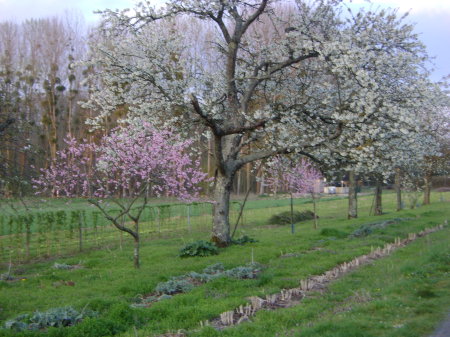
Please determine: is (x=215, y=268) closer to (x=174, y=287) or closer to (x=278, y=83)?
(x=174, y=287)

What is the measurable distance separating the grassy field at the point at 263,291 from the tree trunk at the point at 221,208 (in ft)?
1.93

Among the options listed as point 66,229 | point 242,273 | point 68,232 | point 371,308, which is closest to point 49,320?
point 242,273

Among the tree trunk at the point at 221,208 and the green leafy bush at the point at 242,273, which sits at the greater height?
the tree trunk at the point at 221,208

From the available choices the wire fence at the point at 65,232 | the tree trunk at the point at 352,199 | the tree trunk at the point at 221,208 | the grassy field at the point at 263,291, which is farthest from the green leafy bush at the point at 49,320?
the tree trunk at the point at 352,199

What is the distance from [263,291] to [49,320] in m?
3.75

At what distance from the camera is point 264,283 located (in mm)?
9250

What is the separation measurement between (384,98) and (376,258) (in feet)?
14.0

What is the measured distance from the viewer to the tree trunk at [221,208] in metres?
14.9

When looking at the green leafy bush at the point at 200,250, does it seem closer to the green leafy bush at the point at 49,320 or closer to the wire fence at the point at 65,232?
the wire fence at the point at 65,232

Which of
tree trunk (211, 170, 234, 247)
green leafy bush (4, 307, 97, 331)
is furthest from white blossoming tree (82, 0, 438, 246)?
green leafy bush (4, 307, 97, 331)

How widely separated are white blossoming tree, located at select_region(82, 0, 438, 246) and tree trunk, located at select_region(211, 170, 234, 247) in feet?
0.11

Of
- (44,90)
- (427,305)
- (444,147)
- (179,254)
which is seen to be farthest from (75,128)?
(427,305)

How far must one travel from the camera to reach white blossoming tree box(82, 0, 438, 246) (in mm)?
12312

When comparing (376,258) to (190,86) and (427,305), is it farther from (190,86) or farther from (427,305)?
(190,86)
